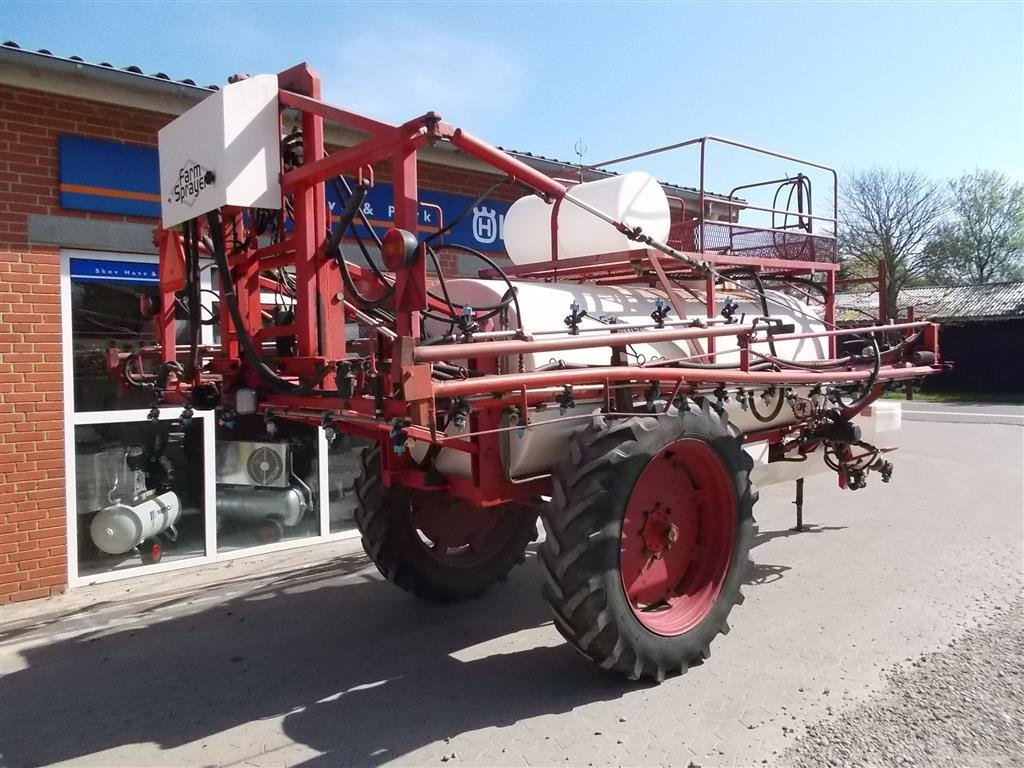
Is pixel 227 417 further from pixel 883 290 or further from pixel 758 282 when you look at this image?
pixel 883 290

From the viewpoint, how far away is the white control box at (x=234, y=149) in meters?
3.29

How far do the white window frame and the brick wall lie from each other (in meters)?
0.05

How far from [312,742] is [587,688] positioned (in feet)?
4.17

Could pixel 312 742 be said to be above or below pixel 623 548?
below

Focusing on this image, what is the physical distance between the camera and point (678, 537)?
13.2ft

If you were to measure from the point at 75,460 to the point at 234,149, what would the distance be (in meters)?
3.24

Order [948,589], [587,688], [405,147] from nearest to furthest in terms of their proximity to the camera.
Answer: [405,147] < [587,688] < [948,589]

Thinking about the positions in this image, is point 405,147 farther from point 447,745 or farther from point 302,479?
point 302,479

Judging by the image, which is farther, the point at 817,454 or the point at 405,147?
the point at 817,454

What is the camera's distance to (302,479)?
6.69 m

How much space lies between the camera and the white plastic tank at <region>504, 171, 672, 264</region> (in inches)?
184

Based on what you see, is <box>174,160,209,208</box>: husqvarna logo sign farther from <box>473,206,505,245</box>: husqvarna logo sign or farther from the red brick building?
<box>473,206,505,245</box>: husqvarna logo sign

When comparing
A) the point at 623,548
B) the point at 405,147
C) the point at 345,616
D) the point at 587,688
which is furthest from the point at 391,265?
the point at 345,616

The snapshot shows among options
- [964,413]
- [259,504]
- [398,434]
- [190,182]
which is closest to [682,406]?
[398,434]
